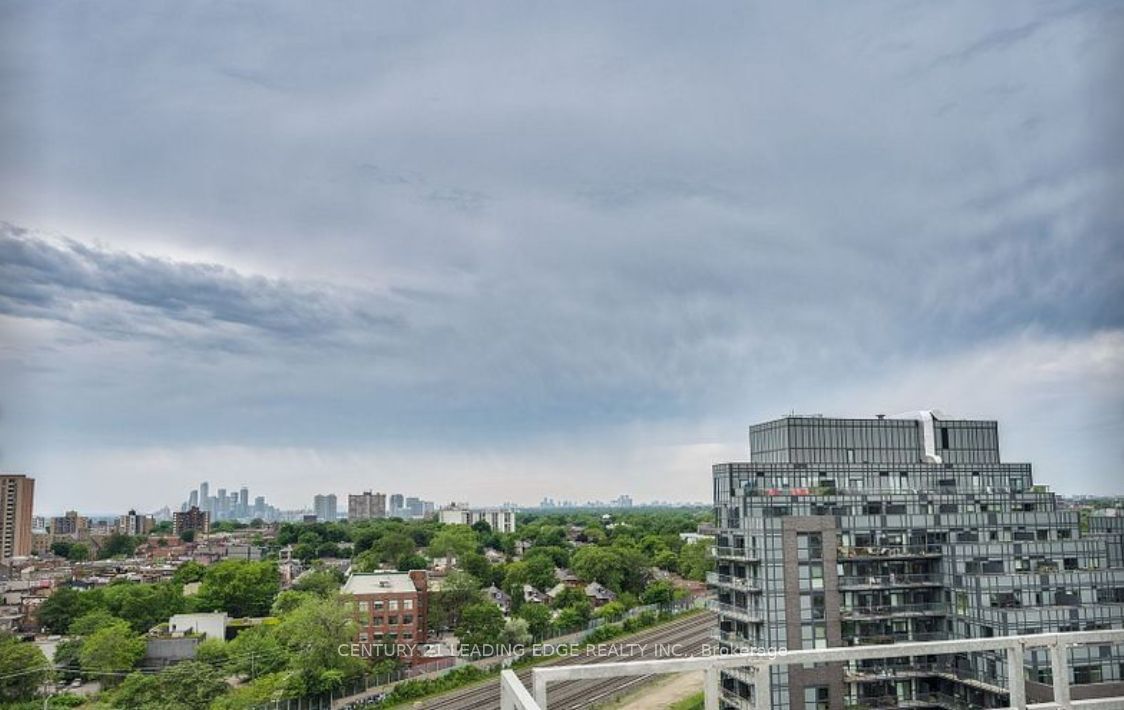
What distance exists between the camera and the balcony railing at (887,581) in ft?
52.2

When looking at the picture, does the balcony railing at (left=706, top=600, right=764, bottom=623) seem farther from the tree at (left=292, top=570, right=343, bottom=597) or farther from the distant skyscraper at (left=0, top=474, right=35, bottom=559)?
the tree at (left=292, top=570, right=343, bottom=597)

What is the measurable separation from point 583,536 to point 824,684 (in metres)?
44.6

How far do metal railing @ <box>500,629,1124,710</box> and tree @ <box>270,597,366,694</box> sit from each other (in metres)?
19.2

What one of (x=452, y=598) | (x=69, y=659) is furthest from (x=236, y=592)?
(x=452, y=598)

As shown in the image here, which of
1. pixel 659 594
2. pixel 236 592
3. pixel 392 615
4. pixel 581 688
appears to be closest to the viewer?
pixel 581 688

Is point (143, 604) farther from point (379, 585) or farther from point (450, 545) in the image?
point (450, 545)

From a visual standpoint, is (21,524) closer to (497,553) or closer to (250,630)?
(250,630)

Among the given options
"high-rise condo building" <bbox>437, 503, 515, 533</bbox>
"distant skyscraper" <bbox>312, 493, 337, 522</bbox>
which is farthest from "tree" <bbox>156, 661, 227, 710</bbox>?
"distant skyscraper" <bbox>312, 493, 337, 522</bbox>

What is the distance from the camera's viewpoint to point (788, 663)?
9.25 ft

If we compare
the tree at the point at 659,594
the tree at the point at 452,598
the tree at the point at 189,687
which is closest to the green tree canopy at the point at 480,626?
the tree at the point at 452,598

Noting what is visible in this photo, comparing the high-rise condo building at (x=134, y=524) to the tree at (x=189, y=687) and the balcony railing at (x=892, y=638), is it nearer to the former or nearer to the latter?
the tree at (x=189, y=687)

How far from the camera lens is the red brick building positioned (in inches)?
952

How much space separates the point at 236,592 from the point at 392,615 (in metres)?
8.48

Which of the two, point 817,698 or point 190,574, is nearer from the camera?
point 817,698
